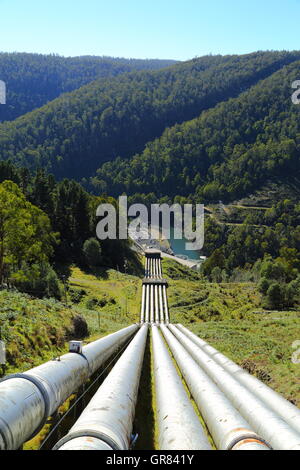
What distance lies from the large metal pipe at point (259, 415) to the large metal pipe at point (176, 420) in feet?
6.99

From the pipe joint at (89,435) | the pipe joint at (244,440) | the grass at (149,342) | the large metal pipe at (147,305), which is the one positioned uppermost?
the pipe joint at (89,435)

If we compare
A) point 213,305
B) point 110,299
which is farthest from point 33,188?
point 213,305

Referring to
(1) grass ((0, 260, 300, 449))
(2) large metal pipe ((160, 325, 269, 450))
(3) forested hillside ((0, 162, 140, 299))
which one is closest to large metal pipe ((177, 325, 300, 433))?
(2) large metal pipe ((160, 325, 269, 450))

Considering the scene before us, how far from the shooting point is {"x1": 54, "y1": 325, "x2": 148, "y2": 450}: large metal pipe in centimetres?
916

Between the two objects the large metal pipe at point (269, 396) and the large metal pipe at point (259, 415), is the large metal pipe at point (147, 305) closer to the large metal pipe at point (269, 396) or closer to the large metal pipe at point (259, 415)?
the large metal pipe at point (269, 396)

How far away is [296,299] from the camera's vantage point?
76.3m

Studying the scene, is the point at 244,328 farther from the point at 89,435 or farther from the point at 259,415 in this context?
the point at 89,435

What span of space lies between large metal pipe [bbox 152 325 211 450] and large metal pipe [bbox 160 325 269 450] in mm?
761

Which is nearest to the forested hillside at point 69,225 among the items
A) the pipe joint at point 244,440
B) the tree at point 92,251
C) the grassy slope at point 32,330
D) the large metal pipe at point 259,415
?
the tree at point 92,251

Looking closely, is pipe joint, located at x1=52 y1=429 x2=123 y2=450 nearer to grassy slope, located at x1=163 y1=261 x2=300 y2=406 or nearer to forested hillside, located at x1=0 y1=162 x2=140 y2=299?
grassy slope, located at x1=163 y1=261 x2=300 y2=406

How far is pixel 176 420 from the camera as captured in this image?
39.7 ft

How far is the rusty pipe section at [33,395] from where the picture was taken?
9805 mm
